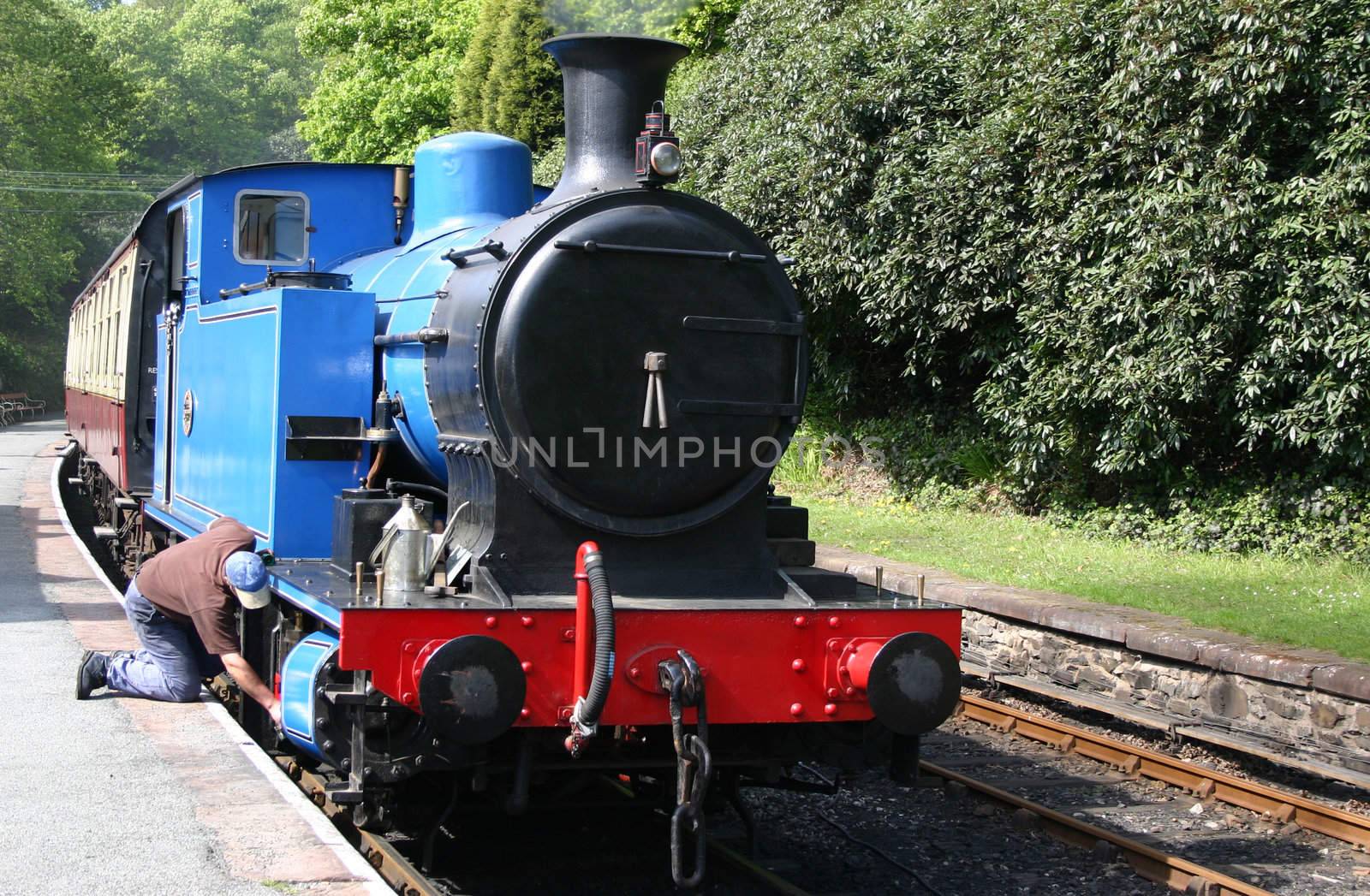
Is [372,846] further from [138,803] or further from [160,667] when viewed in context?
[160,667]

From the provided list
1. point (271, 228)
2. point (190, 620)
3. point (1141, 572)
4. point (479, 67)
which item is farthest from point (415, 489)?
point (479, 67)

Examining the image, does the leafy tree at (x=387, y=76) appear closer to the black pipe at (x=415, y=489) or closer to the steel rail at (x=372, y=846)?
the black pipe at (x=415, y=489)

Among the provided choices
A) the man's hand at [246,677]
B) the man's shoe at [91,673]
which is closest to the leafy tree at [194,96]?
the man's shoe at [91,673]

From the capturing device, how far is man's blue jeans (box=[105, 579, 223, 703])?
19.7ft

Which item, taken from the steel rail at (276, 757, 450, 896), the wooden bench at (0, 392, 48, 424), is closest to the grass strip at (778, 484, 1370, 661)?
the steel rail at (276, 757, 450, 896)

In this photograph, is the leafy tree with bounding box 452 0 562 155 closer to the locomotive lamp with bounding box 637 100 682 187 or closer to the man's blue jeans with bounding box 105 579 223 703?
the man's blue jeans with bounding box 105 579 223 703

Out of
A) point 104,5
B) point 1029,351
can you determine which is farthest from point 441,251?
point 104,5

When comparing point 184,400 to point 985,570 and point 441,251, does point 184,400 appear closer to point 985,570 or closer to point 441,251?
point 441,251

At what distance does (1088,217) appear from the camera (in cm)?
1127

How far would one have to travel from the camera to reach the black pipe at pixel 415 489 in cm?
525

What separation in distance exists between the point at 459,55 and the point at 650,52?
28.0m

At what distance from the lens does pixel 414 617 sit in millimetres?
4164

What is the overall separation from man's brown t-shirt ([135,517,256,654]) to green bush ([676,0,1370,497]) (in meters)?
7.45

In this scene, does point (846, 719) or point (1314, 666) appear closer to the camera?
point (846, 719)
